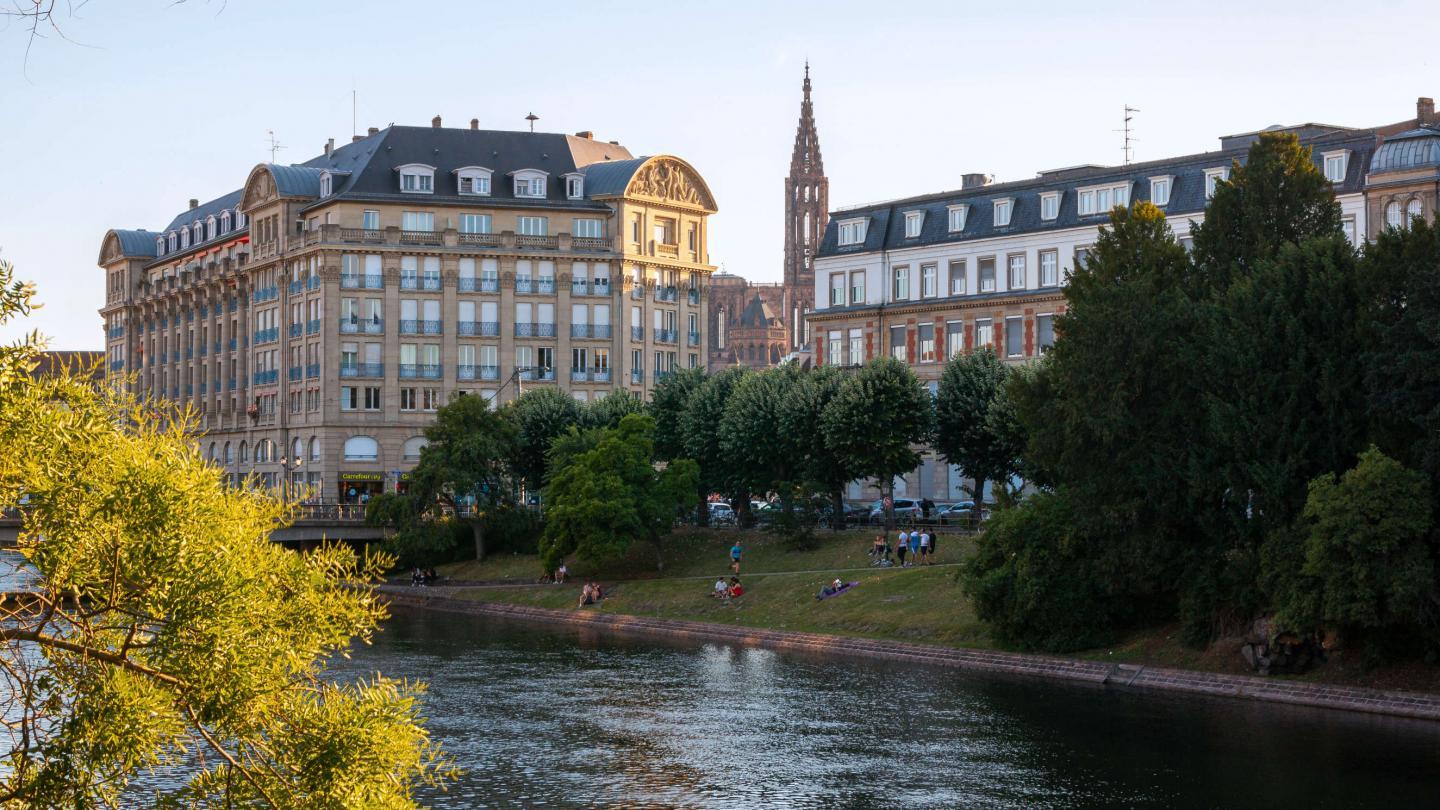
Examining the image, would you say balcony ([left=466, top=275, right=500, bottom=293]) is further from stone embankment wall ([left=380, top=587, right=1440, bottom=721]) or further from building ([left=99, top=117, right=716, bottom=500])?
stone embankment wall ([left=380, top=587, right=1440, bottom=721])

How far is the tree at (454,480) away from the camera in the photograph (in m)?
112

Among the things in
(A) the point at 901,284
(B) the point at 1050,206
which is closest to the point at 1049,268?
(B) the point at 1050,206

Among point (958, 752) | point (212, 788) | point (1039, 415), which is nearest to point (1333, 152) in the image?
point (1039, 415)

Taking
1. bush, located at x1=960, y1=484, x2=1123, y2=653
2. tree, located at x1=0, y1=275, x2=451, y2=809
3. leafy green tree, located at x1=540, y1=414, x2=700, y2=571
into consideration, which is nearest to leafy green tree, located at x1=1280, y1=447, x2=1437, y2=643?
bush, located at x1=960, y1=484, x2=1123, y2=653

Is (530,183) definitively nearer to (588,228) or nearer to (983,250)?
(588,228)

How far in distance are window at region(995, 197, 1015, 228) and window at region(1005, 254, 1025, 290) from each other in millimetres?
2928

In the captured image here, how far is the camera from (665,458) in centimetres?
11525

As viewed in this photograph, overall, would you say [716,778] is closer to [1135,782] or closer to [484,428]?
[1135,782]

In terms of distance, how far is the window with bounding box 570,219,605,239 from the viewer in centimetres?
14938

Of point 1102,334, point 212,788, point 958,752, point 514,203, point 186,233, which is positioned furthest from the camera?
point 186,233

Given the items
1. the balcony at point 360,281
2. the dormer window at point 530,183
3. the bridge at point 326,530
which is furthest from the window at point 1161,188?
the balcony at point 360,281

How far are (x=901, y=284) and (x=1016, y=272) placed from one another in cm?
1006

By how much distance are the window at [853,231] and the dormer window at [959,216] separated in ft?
28.3

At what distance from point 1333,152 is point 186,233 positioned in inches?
4609
